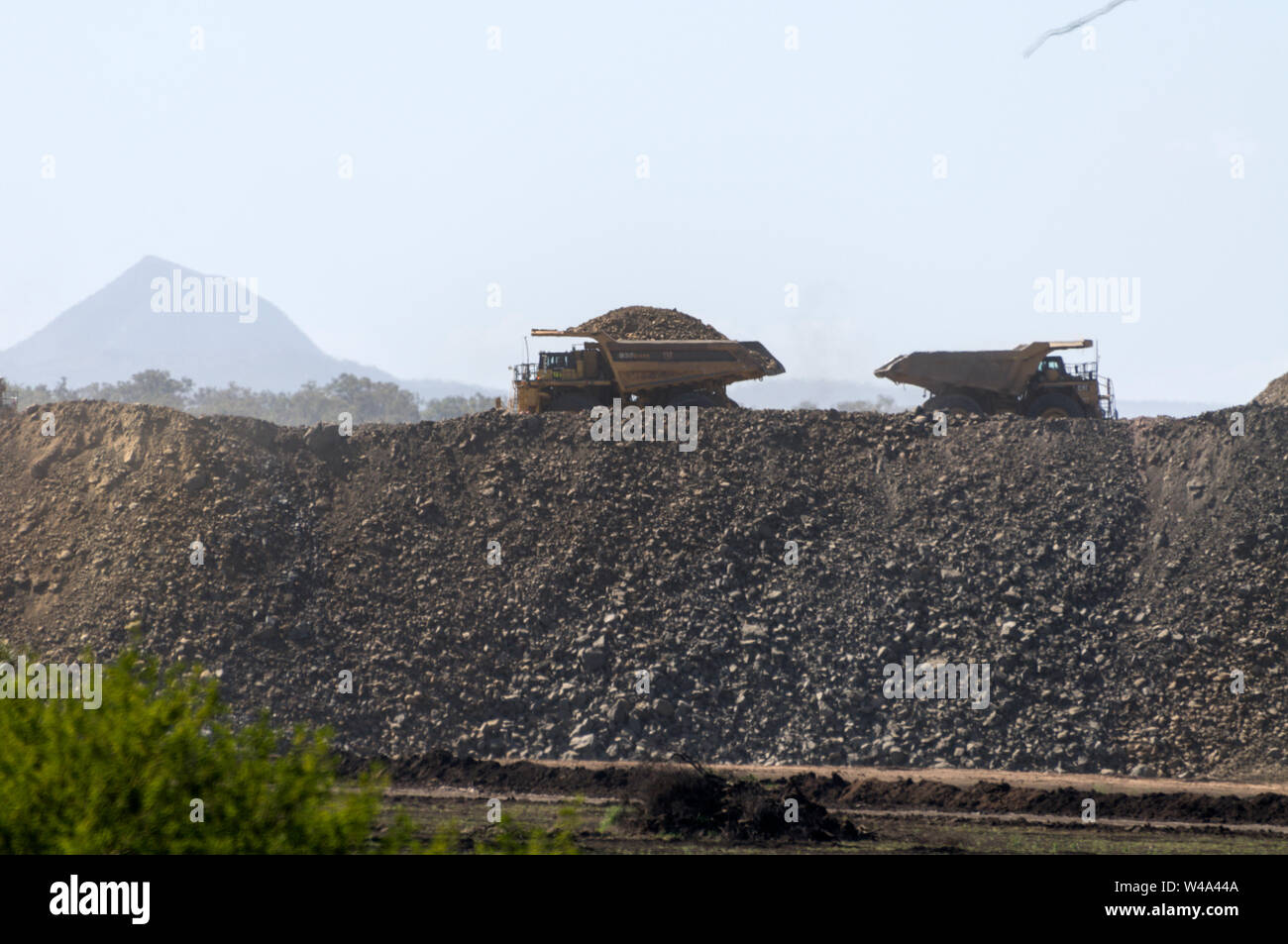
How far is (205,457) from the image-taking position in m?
28.0

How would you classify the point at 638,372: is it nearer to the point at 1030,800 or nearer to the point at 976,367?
the point at 976,367

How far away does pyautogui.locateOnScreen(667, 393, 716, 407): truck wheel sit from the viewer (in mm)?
30062

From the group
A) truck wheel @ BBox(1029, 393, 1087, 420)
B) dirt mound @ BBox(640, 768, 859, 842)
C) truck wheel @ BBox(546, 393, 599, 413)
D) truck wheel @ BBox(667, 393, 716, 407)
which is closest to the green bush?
dirt mound @ BBox(640, 768, 859, 842)

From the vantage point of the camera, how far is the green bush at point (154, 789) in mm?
6348

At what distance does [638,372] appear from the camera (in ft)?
98.6

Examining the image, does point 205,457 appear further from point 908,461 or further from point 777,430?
point 908,461

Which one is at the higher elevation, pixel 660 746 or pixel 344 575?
pixel 344 575

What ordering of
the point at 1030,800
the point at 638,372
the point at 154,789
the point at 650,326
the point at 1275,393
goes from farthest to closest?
1. the point at 1275,393
2. the point at 650,326
3. the point at 638,372
4. the point at 1030,800
5. the point at 154,789

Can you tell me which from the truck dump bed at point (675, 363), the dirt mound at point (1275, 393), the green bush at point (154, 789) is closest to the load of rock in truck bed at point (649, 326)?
the truck dump bed at point (675, 363)

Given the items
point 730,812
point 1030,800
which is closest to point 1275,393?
point 1030,800

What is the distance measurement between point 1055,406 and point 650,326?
10681 millimetres

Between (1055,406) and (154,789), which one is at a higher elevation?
(1055,406)

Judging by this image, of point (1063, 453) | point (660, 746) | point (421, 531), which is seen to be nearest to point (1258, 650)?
point (1063, 453)
